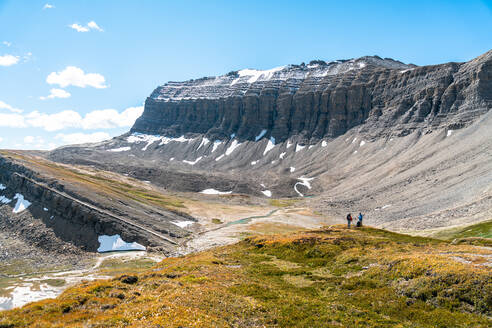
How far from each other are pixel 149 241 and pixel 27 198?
37.3m

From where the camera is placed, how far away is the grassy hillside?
15.5 m

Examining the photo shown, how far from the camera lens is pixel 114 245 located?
60000 mm

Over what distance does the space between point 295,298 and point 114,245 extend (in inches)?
1988

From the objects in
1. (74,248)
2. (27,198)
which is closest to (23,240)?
(74,248)

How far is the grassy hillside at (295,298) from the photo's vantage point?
50.9 ft

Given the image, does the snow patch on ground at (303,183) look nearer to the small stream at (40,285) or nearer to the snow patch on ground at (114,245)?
the snow patch on ground at (114,245)

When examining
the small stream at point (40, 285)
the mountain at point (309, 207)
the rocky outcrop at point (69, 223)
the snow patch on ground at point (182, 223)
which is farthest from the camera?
the snow patch on ground at point (182, 223)

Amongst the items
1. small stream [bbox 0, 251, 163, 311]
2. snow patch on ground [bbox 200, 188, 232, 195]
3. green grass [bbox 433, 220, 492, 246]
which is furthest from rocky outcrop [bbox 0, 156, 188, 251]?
snow patch on ground [bbox 200, 188, 232, 195]

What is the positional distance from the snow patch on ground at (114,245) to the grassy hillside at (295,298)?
37882 millimetres

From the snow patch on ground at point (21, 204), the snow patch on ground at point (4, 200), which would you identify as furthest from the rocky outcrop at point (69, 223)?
the snow patch on ground at point (4, 200)

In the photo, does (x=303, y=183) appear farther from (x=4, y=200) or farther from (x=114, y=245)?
(x=4, y=200)

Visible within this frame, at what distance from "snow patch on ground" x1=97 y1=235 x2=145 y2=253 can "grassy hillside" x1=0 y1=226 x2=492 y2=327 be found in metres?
37.9

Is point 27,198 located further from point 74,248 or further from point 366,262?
point 366,262

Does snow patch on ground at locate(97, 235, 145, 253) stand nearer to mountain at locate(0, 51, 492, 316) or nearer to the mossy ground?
mountain at locate(0, 51, 492, 316)
